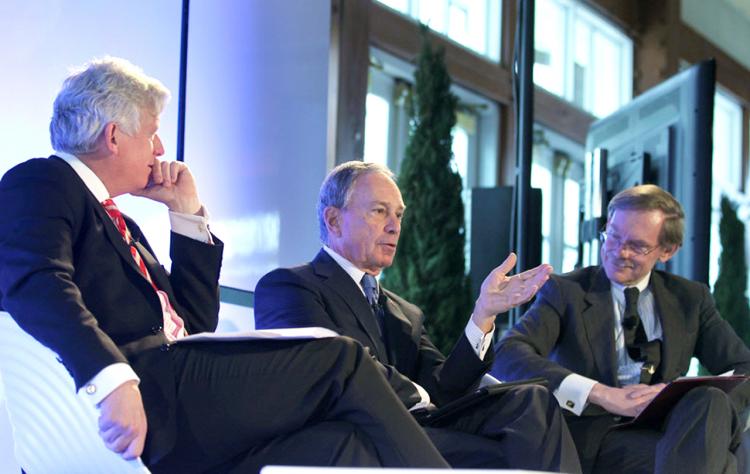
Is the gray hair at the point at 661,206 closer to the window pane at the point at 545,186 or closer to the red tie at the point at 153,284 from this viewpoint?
the red tie at the point at 153,284

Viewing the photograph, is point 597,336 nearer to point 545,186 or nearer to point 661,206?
point 661,206

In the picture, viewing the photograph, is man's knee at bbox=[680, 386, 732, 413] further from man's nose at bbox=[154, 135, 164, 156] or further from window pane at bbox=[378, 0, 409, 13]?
window pane at bbox=[378, 0, 409, 13]

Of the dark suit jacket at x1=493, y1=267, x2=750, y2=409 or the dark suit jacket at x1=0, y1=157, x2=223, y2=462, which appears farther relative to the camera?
the dark suit jacket at x1=493, y1=267, x2=750, y2=409

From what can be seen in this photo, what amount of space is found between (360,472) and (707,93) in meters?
2.92

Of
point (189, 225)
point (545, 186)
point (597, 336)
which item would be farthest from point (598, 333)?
point (545, 186)

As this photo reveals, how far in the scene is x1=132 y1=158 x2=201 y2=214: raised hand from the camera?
8.18ft

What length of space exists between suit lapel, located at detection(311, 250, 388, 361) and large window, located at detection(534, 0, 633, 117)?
21.8ft

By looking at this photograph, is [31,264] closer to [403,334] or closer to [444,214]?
[403,334]

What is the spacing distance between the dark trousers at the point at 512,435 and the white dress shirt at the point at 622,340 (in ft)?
1.41

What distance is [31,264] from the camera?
195 centimetres

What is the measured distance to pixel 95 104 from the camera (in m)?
2.25

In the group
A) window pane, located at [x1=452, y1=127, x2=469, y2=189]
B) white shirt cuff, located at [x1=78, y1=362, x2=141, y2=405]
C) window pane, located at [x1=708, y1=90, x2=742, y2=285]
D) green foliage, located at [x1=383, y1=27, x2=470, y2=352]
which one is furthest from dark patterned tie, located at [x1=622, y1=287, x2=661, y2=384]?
window pane, located at [x1=708, y1=90, x2=742, y2=285]

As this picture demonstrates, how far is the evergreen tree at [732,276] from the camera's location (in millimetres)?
10086

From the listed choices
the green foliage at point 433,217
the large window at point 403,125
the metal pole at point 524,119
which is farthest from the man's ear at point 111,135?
the large window at point 403,125
